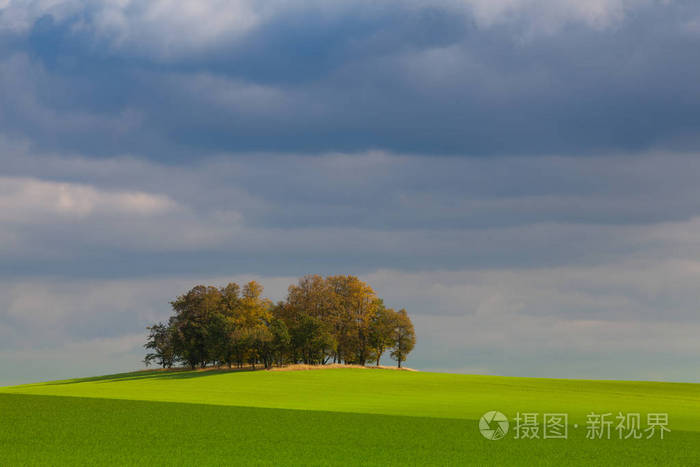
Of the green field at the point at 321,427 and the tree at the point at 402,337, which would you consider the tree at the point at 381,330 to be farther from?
the green field at the point at 321,427

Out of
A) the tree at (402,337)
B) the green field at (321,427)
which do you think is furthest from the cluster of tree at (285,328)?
the green field at (321,427)

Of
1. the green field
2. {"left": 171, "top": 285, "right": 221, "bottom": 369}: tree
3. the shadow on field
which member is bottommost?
the shadow on field

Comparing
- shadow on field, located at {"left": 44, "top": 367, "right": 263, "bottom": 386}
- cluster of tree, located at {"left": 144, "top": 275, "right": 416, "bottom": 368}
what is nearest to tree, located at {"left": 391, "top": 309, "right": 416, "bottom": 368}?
cluster of tree, located at {"left": 144, "top": 275, "right": 416, "bottom": 368}

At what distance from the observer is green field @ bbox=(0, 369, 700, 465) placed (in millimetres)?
24219

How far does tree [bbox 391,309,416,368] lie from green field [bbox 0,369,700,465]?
A: 3463cm

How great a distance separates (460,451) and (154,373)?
233 feet

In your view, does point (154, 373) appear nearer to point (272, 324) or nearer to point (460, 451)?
point (272, 324)

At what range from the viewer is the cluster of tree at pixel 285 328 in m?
86.6

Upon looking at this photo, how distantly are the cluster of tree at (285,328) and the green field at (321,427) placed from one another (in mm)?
20604

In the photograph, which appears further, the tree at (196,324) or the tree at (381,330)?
the tree at (381,330)

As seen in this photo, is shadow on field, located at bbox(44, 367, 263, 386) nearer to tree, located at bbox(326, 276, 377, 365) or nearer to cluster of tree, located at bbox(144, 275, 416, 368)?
cluster of tree, located at bbox(144, 275, 416, 368)

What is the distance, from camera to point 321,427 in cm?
3266

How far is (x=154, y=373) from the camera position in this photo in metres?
89.4

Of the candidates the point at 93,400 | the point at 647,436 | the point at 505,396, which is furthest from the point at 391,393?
the point at 647,436
